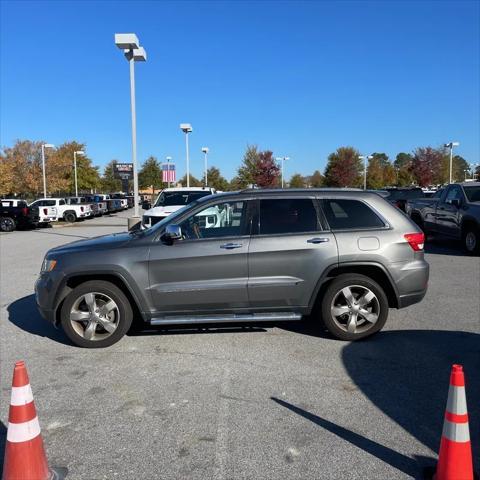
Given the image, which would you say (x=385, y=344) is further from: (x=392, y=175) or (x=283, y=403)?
(x=392, y=175)

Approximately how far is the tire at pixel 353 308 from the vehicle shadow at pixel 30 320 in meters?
3.05

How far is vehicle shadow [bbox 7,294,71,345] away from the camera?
6168 millimetres

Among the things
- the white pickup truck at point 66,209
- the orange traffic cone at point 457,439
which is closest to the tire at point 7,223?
the white pickup truck at point 66,209

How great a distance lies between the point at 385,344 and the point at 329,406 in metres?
1.77

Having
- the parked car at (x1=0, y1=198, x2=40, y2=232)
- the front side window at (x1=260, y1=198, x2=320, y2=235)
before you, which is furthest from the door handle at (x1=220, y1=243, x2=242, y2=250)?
the parked car at (x1=0, y1=198, x2=40, y2=232)

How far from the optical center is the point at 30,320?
6.91 meters

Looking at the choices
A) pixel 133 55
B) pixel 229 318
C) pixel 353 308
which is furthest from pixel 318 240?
pixel 133 55

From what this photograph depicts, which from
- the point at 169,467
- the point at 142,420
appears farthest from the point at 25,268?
the point at 169,467

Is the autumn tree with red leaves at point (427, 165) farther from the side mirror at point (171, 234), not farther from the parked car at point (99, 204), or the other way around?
the side mirror at point (171, 234)

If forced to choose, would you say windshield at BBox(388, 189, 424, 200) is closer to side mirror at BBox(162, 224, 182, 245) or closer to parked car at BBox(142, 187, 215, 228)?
parked car at BBox(142, 187, 215, 228)

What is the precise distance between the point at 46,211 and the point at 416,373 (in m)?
27.3

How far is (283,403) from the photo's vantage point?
4066 millimetres

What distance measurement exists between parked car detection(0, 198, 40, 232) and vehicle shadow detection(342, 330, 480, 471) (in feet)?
80.8

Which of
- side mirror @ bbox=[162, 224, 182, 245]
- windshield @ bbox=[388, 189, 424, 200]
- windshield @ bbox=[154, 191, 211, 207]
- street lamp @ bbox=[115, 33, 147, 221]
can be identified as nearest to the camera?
side mirror @ bbox=[162, 224, 182, 245]
